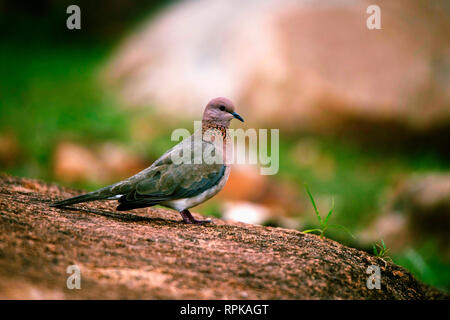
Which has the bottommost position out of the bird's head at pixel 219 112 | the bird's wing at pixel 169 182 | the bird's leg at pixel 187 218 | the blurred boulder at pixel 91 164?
the bird's leg at pixel 187 218

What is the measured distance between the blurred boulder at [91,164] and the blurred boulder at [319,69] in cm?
205

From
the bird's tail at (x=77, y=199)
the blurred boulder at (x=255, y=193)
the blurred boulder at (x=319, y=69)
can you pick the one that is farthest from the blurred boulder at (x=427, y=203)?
the bird's tail at (x=77, y=199)

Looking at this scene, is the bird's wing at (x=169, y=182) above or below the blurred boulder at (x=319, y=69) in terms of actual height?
below

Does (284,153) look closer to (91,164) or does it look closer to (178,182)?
(91,164)

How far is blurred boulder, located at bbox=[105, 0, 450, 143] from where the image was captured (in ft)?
29.6

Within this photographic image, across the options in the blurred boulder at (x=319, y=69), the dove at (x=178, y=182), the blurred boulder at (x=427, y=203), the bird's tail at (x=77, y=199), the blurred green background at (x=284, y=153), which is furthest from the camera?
the blurred boulder at (x=319, y=69)

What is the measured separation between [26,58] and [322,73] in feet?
23.9

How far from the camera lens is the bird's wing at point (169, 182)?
3764mm

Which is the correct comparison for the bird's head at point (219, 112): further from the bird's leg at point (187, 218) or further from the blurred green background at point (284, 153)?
the blurred green background at point (284, 153)

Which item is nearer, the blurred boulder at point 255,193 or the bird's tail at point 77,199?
the bird's tail at point 77,199

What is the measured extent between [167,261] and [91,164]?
5362 millimetres

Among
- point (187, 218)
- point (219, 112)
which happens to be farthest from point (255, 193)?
point (187, 218)
